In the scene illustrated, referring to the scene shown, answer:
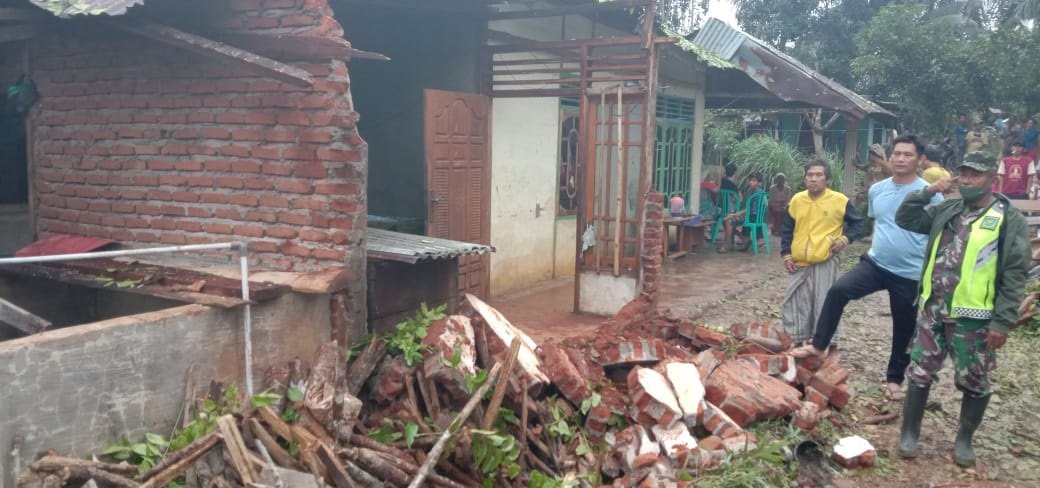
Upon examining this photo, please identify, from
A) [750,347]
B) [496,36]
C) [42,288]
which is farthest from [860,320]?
[42,288]

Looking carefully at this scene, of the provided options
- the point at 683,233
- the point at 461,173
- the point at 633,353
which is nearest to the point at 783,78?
the point at 683,233

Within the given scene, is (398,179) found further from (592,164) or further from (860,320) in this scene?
(860,320)

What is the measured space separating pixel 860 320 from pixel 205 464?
6746 millimetres

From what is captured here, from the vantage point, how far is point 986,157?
4.43m

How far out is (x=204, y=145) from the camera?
4758mm

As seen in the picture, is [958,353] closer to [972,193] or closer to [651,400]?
[972,193]

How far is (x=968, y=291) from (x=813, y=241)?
64.4 inches

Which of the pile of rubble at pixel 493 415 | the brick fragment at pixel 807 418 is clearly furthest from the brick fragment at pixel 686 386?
the brick fragment at pixel 807 418

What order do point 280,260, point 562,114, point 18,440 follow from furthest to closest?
1. point 562,114
2. point 280,260
3. point 18,440

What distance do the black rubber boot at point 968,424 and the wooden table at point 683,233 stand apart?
705cm

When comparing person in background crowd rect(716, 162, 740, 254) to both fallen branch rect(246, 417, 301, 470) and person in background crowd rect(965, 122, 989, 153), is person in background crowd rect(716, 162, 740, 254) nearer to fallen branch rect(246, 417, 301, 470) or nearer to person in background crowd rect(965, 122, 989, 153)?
person in background crowd rect(965, 122, 989, 153)

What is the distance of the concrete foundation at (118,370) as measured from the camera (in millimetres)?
3240

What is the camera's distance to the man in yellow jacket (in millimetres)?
5910

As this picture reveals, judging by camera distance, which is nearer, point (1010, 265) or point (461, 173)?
point (1010, 265)
